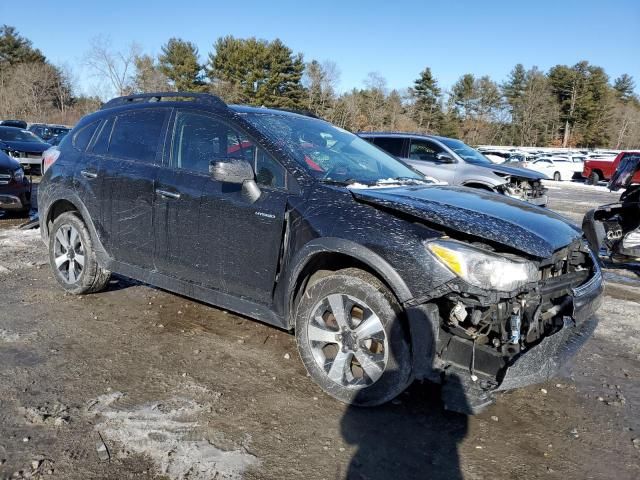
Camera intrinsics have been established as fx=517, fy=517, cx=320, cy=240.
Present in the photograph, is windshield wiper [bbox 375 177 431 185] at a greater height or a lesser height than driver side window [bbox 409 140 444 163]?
lesser

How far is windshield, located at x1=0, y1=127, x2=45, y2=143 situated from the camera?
16.3 metres

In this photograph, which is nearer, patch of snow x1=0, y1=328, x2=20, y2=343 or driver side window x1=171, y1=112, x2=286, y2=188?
driver side window x1=171, y1=112, x2=286, y2=188

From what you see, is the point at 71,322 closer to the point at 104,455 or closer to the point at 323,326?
the point at 104,455

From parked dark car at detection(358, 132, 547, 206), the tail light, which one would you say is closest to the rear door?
the tail light

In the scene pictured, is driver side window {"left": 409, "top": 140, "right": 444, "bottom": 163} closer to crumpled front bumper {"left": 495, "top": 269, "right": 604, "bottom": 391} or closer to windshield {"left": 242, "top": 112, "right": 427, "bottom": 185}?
windshield {"left": 242, "top": 112, "right": 427, "bottom": 185}

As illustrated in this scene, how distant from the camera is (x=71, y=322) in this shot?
14.6 feet

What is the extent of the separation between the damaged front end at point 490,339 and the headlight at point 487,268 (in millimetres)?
37

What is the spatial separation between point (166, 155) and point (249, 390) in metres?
2.00

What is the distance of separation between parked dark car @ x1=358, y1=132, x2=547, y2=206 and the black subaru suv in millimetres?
7322

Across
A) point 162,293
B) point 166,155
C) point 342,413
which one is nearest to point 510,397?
point 342,413

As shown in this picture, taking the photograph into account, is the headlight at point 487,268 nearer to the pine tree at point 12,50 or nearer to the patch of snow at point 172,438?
the patch of snow at point 172,438

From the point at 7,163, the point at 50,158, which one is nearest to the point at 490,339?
the point at 50,158

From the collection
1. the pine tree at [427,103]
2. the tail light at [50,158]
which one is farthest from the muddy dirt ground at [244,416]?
the pine tree at [427,103]

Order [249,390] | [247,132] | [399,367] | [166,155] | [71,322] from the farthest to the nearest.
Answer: [71,322] → [166,155] → [247,132] → [249,390] → [399,367]
